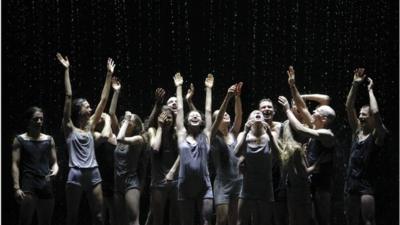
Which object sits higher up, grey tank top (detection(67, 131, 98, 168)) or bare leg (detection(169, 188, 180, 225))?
grey tank top (detection(67, 131, 98, 168))

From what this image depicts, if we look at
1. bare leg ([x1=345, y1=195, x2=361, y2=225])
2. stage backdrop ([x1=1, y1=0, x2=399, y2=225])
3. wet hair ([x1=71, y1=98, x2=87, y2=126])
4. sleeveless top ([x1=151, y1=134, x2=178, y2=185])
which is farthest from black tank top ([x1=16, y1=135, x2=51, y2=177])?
stage backdrop ([x1=1, y1=0, x2=399, y2=225])

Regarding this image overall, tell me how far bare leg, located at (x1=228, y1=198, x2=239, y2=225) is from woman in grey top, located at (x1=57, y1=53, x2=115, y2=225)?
109cm

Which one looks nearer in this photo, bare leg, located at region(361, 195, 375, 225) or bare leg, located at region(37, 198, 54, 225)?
bare leg, located at region(361, 195, 375, 225)

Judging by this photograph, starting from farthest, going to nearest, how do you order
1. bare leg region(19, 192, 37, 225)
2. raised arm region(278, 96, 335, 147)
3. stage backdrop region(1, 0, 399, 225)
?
stage backdrop region(1, 0, 399, 225) → bare leg region(19, 192, 37, 225) → raised arm region(278, 96, 335, 147)

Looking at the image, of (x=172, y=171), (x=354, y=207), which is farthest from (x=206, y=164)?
(x=354, y=207)

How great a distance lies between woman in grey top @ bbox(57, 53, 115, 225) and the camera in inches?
276

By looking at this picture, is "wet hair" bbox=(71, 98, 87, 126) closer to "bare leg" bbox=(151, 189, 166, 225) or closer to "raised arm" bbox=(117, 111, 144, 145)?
"raised arm" bbox=(117, 111, 144, 145)

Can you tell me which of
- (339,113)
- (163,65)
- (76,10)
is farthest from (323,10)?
(76,10)

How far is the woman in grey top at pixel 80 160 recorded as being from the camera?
700 cm

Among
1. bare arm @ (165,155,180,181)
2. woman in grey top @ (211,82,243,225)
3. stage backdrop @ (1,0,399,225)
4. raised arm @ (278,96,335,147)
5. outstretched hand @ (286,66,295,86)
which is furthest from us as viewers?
stage backdrop @ (1,0,399,225)

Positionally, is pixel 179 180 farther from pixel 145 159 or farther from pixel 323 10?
pixel 323 10

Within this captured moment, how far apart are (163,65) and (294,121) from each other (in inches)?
146

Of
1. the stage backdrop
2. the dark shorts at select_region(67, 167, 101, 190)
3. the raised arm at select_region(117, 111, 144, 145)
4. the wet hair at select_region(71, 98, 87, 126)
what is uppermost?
the stage backdrop

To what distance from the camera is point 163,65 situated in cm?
1023
